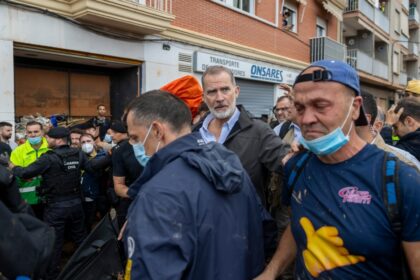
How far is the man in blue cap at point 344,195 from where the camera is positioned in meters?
1.33

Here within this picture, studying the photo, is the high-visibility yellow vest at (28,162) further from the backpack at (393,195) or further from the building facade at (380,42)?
the building facade at (380,42)

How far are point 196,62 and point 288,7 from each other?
5.82 meters

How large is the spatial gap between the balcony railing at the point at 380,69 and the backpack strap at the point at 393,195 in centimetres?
2184

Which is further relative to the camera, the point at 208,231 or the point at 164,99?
the point at 164,99

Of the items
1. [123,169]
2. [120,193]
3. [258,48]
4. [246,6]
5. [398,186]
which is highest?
[246,6]

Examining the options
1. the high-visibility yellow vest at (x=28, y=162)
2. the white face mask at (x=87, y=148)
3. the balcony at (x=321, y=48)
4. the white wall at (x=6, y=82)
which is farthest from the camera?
the balcony at (x=321, y=48)

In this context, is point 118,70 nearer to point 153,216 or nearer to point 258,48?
point 258,48

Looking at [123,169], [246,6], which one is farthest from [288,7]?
[123,169]

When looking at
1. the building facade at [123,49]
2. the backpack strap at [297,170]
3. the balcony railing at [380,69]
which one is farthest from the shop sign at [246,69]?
the balcony railing at [380,69]

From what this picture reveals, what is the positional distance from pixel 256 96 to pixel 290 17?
3906mm

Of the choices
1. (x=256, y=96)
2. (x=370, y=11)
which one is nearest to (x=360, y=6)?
(x=370, y=11)

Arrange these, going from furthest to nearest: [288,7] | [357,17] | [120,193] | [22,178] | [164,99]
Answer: [357,17] < [288,7] < [22,178] < [120,193] < [164,99]

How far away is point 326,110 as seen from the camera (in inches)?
60.2

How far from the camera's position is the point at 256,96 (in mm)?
11984
